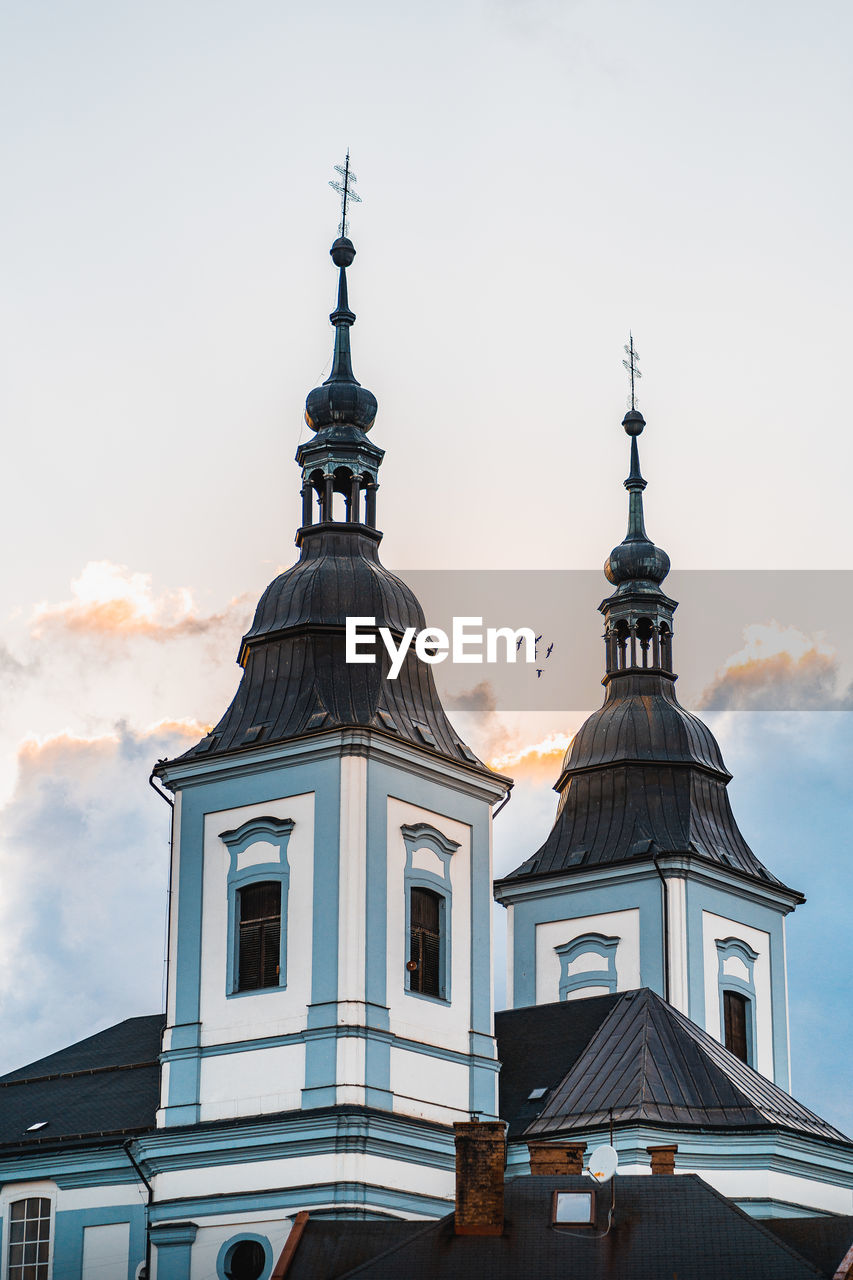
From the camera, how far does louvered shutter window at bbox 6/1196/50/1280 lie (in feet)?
136

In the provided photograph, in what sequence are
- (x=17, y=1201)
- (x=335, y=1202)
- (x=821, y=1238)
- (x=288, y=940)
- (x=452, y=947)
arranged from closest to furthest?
(x=821, y=1238), (x=335, y=1202), (x=288, y=940), (x=452, y=947), (x=17, y=1201)

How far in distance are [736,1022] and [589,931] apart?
3.50 metres

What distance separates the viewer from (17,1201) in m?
42.3

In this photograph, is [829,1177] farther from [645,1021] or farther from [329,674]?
[329,674]

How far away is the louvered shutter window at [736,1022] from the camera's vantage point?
48.7 m

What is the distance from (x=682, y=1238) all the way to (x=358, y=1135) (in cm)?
684

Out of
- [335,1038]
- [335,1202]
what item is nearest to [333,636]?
[335,1038]

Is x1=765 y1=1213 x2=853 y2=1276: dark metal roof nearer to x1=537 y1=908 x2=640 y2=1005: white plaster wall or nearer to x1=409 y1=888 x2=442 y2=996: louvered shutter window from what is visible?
x1=409 y1=888 x2=442 y2=996: louvered shutter window

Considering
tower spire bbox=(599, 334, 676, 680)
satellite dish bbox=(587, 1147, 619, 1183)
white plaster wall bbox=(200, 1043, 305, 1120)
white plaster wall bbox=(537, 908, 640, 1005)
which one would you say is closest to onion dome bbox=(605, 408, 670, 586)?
tower spire bbox=(599, 334, 676, 680)

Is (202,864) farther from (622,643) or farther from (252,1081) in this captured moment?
(622,643)

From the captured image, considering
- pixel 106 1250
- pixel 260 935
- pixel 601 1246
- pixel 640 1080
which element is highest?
pixel 260 935

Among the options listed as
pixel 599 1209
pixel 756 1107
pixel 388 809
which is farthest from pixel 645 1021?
pixel 599 1209

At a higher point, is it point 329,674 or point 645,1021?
point 329,674

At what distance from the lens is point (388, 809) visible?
132 feet
